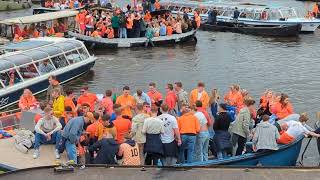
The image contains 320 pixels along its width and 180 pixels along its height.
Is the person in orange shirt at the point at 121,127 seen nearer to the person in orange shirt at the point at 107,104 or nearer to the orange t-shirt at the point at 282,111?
the person in orange shirt at the point at 107,104

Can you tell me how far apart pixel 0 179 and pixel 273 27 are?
30351mm

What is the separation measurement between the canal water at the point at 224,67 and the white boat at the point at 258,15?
154 cm

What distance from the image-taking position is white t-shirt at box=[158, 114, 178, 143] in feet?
38.1

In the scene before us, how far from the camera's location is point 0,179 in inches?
340

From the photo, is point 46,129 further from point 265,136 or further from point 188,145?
point 265,136

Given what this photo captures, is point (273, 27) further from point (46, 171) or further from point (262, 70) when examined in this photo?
point (46, 171)

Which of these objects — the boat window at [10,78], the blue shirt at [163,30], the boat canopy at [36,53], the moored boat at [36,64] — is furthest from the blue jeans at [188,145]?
the blue shirt at [163,30]

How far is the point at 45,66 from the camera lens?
22078mm

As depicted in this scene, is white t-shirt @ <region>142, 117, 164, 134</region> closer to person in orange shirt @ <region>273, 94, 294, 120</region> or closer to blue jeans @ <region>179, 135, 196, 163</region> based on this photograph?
blue jeans @ <region>179, 135, 196, 163</region>

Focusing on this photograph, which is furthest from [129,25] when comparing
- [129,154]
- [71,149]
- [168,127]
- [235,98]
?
[129,154]

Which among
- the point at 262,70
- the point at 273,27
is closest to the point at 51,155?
the point at 262,70

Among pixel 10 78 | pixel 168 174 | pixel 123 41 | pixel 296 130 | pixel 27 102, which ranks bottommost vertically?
pixel 123 41

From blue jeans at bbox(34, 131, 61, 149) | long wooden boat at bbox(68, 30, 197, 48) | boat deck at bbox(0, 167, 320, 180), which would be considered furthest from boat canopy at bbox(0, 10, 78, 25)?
boat deck at bbox(0, 167, 320, 180)

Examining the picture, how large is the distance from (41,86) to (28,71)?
75 cm
